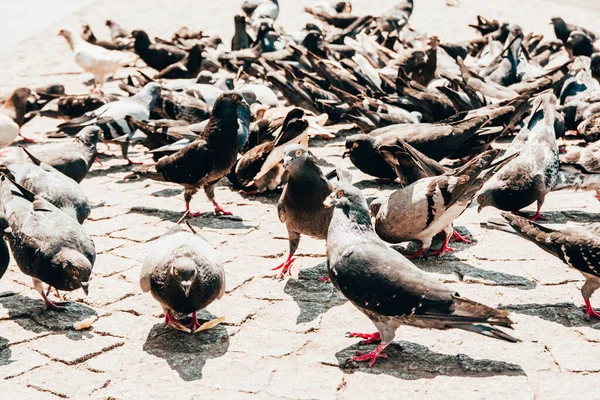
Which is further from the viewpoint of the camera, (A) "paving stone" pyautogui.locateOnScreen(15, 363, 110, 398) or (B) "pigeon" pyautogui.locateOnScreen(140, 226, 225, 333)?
(B) "pigeon" pyautogui.locateOnScreen(140, 226, 225, 333)

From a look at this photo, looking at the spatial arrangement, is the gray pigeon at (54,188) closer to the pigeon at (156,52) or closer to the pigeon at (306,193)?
the pigeon at (306,193)

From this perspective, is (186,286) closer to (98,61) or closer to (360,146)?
(360,146)

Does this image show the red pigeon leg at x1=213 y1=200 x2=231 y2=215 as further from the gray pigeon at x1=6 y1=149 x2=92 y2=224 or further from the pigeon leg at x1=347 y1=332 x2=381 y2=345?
the pigeon leg at x1=347 y1=332 x2=381 y2=345

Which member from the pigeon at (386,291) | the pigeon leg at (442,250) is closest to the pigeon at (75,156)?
the pigeon leg at (442,250)

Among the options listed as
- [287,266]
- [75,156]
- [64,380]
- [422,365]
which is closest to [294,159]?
[287,266]

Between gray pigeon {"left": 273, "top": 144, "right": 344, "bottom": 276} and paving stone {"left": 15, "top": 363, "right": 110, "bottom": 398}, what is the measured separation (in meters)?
1.78

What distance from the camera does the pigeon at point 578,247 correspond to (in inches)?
177

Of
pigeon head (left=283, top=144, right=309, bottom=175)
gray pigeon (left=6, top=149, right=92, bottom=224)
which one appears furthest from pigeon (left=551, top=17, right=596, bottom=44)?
gray pigeon (left=6, top=149, right=92, bottom=224)

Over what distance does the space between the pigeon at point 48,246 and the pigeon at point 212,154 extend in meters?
1.65

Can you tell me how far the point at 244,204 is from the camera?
23.1ft

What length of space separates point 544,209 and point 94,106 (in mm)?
5781

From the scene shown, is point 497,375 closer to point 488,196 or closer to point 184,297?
point 184,297

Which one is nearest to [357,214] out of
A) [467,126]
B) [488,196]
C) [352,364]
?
[352,364]

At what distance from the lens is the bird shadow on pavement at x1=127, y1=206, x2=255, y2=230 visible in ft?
21.1
